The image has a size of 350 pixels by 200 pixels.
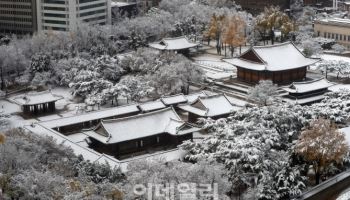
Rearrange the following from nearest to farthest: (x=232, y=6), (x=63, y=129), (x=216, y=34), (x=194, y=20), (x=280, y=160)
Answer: (x=280, y=160), (x=63, y=129), (x=216, y=34), (x=194, y=20), (x=232, y=6)

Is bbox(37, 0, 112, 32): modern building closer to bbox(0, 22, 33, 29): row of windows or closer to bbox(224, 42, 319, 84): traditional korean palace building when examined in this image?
bbox(0, 22, 33, 29): row of windows

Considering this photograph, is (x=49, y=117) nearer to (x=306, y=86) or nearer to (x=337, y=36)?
(x=306, y=86)

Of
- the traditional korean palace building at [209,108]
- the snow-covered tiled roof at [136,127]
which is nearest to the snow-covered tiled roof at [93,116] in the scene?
the traditional korean palace building at [209,108]

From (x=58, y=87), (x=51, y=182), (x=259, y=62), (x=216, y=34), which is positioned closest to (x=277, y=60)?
(x=259, y=62)

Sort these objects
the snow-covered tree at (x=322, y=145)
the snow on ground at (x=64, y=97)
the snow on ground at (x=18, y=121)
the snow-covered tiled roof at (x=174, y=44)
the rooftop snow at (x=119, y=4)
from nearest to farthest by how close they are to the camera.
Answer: the snow-covered tree at (x=322, y=145) < the snow on ground at (x=18, y=121) < the snow on ground at (x=64, y=97) < the snow-covered tiled roof at (x=174, y=44) < the rooftop snow at (x=119, y=4)

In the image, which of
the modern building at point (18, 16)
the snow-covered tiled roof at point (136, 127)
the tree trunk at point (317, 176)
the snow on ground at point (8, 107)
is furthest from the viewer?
the modern building at point (18, 16)

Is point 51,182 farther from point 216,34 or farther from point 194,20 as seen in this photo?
point 194,20

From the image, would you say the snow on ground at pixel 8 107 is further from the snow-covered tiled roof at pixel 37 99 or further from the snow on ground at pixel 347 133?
the snow on ground at pixel 347 133
